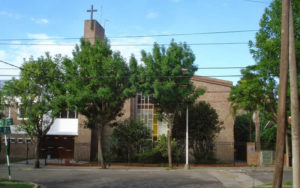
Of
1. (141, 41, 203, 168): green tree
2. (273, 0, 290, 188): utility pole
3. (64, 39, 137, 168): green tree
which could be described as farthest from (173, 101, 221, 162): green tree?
(273, 0, 290, 188): utility pole

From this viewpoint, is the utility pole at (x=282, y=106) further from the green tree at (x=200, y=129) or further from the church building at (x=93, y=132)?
the church building at (x=93, y=132)

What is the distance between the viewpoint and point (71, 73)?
2406cm

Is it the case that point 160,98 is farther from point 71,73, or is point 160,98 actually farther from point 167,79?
point 71,73

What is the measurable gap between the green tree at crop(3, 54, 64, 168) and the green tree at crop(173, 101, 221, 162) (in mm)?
10222

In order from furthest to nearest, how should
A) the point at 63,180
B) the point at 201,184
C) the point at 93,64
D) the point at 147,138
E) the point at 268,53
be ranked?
the point at 147,138, the point at 93,64, the point at 268,53, the point at 63,180, the point at 201,184

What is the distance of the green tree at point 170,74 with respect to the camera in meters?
23.8

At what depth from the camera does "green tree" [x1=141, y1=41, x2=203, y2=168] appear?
23750 millimetres

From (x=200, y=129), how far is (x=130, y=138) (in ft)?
19.8

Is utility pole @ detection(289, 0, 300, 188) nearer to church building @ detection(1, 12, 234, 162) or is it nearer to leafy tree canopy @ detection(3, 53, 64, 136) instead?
leafy tree canopy @ detection(3, 53, 64, 136)

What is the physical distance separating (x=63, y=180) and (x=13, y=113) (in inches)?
762

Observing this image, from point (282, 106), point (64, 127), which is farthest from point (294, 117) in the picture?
point (64, 127)

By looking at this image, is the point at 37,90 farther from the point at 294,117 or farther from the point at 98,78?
the point at 294,117

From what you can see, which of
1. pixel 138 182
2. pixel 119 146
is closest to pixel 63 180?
pixel 138 182

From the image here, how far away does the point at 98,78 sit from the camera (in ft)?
77.1
